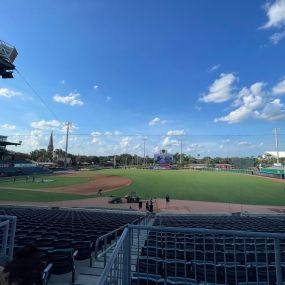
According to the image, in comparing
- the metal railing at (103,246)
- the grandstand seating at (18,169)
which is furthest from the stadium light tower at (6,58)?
the grandstand seating at (18,169)

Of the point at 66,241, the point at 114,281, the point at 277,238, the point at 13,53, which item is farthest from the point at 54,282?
the point at 13,53

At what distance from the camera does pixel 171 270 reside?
6.01 metres

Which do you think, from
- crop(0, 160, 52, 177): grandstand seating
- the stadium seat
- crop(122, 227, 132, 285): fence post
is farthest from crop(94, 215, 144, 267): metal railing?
crop(0, 160, 52, 177): grandstand seating

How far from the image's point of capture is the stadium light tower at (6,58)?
34.5m

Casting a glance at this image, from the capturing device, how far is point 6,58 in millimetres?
34656

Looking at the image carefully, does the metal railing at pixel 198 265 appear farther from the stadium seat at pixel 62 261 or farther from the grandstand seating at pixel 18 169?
the grandstand seating at pixel 18 169

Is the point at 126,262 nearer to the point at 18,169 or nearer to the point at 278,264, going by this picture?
the point at 278,264

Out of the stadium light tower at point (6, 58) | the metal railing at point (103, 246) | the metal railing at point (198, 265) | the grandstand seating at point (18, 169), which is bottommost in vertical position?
the metal railing at point (103, 246)

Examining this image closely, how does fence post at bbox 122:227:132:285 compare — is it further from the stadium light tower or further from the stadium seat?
the stadium light tower

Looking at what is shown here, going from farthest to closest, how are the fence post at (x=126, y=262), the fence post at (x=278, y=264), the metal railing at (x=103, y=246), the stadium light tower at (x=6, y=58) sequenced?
the stadium light tower at (x=6, y=58) < the metal railing at (x=103, y=246) < the fence post at (x=126, y=262) < the fence post at (x=278, y=264)

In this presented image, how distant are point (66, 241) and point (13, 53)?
32.7 meters

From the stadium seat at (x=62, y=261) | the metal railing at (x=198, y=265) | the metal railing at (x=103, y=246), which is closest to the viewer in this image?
the metal railing at (x=198, y=265)

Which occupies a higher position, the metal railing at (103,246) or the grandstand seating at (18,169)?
the grandstand seating at (18,169)

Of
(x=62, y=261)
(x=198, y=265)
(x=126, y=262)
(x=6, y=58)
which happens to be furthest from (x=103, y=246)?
(x=6, y=58)
